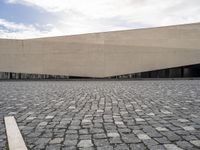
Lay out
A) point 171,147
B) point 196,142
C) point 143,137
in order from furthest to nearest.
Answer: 1. point 143,137
2. point 196,142
3. point 171,147

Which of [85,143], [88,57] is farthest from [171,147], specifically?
[88,57]

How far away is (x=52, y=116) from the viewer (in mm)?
5000

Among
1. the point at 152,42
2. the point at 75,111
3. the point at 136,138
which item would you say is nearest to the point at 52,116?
the point at 75,111

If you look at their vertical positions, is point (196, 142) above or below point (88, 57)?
below

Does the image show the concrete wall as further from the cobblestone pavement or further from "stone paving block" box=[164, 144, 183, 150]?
A: "stone paving block" box=[164, 144, 183, 150]

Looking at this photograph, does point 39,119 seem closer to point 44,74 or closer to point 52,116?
point 52,116

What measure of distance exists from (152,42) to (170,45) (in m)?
1.73

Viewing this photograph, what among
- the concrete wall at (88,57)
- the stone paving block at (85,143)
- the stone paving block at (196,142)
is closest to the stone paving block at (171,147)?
the stone paving block at (196,142)

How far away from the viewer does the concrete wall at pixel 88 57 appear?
22.2m

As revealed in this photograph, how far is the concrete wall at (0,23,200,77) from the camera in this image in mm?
22172

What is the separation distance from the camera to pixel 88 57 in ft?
72.7

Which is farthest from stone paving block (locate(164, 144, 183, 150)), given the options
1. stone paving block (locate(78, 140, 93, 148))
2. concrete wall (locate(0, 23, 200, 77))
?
concrete wall (locate(0, 23, 200, 77))

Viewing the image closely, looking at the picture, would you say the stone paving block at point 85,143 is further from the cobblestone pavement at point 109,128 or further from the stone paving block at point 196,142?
the stone paving block at point 196,142

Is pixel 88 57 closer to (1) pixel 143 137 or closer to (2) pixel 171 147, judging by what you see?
(1) pixel 143 137
